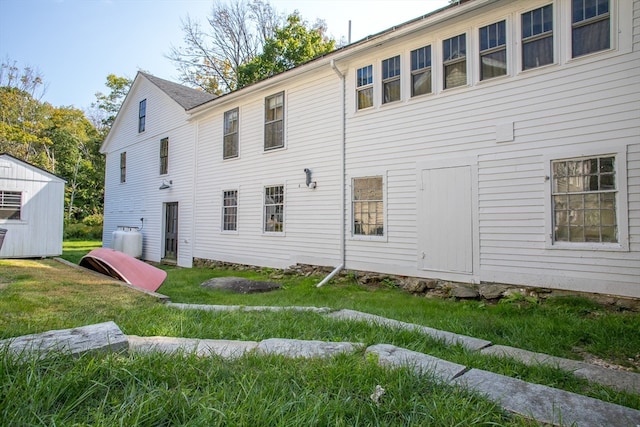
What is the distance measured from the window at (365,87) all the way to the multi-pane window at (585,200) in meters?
3.96

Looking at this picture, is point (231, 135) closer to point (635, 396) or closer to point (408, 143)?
point (408, 143)

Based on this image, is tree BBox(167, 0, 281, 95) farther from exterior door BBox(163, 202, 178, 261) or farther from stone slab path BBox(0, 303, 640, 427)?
stone slab path BBox(0, 303, 640, 427)

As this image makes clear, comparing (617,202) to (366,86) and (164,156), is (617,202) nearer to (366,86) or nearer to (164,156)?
(366,86)

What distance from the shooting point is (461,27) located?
6723 mm

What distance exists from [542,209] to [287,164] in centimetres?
601

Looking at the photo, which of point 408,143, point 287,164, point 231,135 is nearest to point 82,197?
point 231,135

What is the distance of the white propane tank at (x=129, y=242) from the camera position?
13984 millimetres

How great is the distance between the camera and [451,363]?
2.51 m

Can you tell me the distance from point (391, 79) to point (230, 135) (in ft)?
19.2

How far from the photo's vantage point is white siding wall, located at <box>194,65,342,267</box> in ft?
28.7

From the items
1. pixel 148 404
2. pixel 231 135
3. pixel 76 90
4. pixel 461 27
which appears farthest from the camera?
pixel 76 90

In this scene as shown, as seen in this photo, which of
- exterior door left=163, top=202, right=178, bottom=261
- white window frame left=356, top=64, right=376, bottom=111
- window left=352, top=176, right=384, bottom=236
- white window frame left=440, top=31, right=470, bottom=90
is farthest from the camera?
exterior door left=163, top=202, right=178, bottom=261

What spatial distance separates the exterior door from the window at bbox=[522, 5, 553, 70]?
38.6 feet

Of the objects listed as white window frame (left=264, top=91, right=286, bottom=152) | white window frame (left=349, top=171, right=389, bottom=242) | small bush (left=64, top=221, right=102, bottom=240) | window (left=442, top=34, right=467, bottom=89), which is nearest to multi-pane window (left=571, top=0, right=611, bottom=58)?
window (left=442, top=34, right=467, bottom=89)
